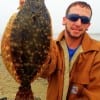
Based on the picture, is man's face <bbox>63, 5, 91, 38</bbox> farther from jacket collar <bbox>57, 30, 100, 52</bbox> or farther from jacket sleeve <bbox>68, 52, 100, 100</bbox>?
jacket sleeve <bbox>68, 52, 100, 100</bbox>

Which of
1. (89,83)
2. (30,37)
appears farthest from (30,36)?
(89,83)

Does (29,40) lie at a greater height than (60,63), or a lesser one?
greater

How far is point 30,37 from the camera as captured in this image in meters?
4.01

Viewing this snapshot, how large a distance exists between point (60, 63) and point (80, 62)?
0.85 ft

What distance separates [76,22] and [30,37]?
936mm

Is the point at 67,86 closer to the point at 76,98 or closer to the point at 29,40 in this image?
the point at 76,98

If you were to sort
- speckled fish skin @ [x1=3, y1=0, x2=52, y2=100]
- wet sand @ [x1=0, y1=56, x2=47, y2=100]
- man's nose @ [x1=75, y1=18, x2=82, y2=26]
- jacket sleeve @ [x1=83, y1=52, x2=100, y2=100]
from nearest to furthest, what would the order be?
speckled fish skin @ [x1=3, y1=0, x2=52, y2=100] → man's nose @ [x1=75, y1=18, x2=82, y2=26] → jacket sleeve @ [x1=83, y1=52, x2=100, y2=100] → wet sand @ [x1=0, y1=56, x2=47, y2=100]

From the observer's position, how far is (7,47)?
3.95 meters

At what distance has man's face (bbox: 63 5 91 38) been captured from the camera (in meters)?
4.77

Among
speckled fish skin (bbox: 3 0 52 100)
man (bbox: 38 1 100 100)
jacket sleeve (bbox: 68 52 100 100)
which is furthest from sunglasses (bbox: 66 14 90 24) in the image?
speckled fish skin (bbox: 3 0 52 100)

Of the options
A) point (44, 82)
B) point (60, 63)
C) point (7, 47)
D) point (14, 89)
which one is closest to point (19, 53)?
point (7, 47)

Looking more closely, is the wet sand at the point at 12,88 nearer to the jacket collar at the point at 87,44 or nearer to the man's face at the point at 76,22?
the jacket collar at the point at 87,44

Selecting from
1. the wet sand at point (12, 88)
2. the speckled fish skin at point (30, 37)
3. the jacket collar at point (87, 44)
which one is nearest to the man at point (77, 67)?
the jacket collar at point (87, 44)

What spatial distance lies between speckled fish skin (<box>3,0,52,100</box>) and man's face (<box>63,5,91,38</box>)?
2.57ft
